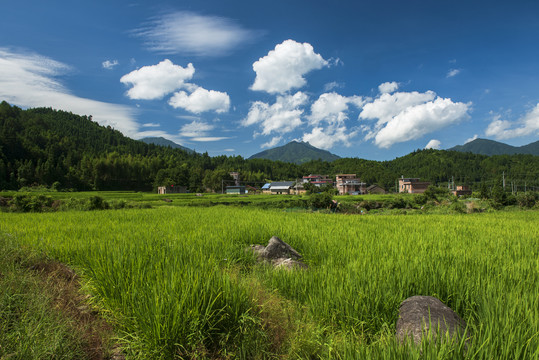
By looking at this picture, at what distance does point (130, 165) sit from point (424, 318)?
3208 inches

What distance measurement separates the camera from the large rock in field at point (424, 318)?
2.24m

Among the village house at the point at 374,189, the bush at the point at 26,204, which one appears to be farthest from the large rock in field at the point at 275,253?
the village house at the point at 374,189

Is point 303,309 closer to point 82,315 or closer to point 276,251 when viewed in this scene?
point 276,251

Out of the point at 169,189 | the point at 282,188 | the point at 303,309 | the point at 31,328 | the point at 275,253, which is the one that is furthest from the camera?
the point at 282,188

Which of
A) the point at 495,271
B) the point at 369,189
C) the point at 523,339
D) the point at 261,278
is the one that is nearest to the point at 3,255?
the point at 261,278

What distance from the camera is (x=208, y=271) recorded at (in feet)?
9.84

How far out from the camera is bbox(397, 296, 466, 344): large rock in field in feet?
7.36

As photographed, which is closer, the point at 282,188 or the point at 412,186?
the point at 412,186

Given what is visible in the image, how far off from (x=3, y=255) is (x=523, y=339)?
21.6ft

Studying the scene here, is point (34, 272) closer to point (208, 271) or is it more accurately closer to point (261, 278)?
point (208, 271)

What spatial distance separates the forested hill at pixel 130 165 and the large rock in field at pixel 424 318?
65.4 metres

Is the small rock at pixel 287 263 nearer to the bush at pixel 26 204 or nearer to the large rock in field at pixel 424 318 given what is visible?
the large rock in field at pixel 424 318

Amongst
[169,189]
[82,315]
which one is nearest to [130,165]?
[169,189]

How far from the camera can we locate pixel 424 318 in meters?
2.36
